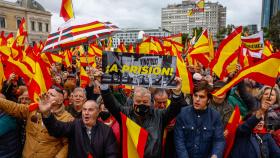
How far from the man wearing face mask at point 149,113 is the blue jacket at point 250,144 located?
0.73m

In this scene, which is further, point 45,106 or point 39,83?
point 39,83

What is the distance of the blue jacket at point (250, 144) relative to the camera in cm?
323

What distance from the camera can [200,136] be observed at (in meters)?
3.21

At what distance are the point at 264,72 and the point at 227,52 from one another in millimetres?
1875

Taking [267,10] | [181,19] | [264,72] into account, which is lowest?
[264,72]

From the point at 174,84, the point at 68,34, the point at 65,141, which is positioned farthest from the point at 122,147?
the point at 68,34

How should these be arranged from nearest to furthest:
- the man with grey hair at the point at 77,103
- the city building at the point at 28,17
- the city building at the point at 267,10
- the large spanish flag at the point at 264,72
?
the large spanish flag at the point at 264,72, the man with grey hair at the point at 77,103, the city building at the point at 28,17, the city building at the point at 267,10

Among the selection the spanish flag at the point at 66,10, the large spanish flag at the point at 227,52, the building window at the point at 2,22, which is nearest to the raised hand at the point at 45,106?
the spanish flag at the point at 66,10

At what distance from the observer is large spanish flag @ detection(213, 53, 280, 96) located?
354 cm

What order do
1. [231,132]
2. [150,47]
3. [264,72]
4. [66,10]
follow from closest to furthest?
[231,132] → [264,72] → [66,10] → [150,47]

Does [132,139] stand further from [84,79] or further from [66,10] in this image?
[84,79]

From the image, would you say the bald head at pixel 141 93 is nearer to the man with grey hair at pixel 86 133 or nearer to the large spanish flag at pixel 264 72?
the man with grey hair at pixel 86 133

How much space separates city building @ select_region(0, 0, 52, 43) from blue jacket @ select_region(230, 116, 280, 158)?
68.1 m

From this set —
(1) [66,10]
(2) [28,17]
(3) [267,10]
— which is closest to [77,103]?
(1) [66,10]
